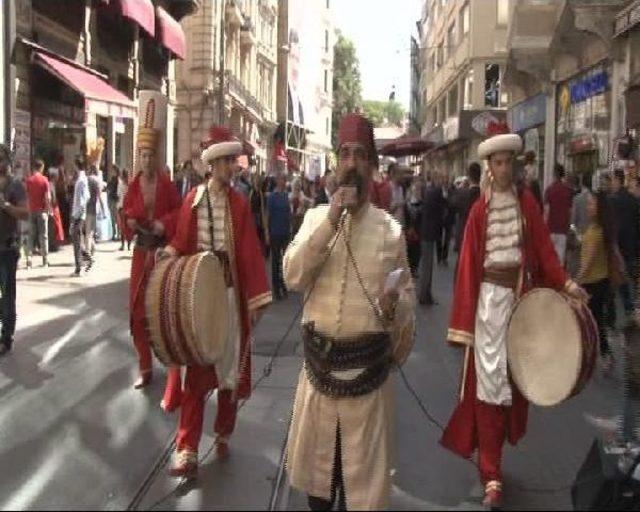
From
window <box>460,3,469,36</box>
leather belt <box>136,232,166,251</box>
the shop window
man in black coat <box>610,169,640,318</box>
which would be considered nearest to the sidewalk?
leather belt <box>136,232,166,251</box>

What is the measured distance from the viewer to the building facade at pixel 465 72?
130ft

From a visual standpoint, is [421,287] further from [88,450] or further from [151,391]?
[88,450]

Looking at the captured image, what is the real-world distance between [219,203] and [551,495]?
2.47 meters

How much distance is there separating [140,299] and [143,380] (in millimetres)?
670

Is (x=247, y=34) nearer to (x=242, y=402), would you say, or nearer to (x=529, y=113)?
(x=529, y=113)

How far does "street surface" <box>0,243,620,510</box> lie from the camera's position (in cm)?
494

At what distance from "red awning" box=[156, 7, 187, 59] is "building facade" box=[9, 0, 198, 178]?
1.2 inches

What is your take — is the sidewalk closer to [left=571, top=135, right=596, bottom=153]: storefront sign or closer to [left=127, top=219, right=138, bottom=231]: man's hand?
[left=127, top=219, right=138, bottom=231]: man's hand

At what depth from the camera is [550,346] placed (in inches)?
190

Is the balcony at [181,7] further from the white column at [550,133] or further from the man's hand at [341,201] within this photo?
the man's hand at [341,201]

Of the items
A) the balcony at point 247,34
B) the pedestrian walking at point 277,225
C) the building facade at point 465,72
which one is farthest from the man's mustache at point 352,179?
the balcony at point 247,34

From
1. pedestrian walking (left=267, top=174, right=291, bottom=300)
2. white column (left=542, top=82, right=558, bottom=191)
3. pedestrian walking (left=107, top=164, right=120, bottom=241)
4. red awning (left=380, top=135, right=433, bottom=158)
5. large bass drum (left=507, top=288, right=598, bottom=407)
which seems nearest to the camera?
large bass drum (left=507, top=288, right=598, bottom=407)

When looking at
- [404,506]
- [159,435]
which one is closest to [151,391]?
[159,435]

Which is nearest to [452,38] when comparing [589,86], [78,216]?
[589,86]
